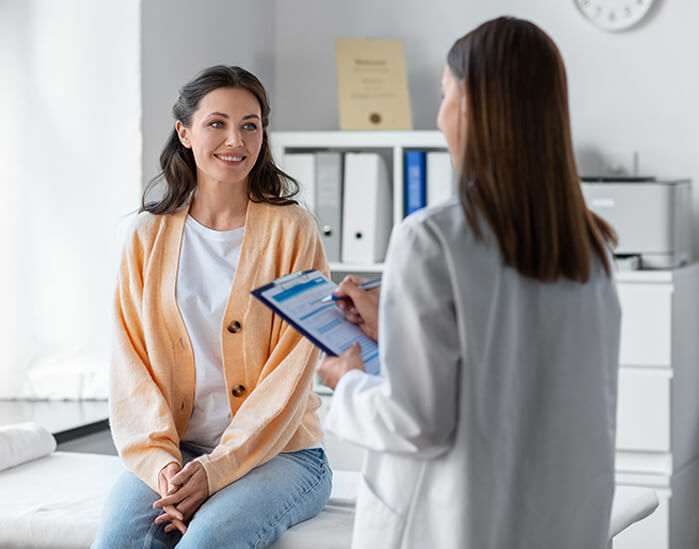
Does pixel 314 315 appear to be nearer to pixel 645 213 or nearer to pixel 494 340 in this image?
pixel 494 340

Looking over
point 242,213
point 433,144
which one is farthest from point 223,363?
point 433,144

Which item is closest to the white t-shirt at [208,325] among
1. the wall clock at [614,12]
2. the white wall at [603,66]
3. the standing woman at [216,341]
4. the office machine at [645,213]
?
the standing woman at [216,341]

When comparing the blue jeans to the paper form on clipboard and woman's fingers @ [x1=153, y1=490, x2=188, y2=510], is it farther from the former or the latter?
the paper form on clipboard

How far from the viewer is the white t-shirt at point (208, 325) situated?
5.97 feet

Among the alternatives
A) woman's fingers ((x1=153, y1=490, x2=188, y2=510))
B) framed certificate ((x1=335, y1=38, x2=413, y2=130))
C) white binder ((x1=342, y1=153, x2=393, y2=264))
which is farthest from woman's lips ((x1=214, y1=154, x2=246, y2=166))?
framed certificate ((x1=335, y1=38, x2=413, y2=130))

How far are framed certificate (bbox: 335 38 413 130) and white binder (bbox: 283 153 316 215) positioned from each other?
0.57 feet

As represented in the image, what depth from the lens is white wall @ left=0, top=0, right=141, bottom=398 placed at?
9.09 feet

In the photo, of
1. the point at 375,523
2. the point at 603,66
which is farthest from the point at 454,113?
the point at 603,66

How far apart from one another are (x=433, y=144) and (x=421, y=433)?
2.21 metres

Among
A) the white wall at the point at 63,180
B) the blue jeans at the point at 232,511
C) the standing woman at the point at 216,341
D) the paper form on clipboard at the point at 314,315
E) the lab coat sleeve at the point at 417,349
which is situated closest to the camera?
the lab coat sleeve at the point at 417,349

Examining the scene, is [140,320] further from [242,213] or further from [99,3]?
[99,3]

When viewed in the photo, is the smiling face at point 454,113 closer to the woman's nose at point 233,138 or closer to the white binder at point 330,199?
the woman's nose at point 233,138

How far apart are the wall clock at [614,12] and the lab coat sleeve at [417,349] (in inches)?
94.5

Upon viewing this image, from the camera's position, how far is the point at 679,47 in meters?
3.23
